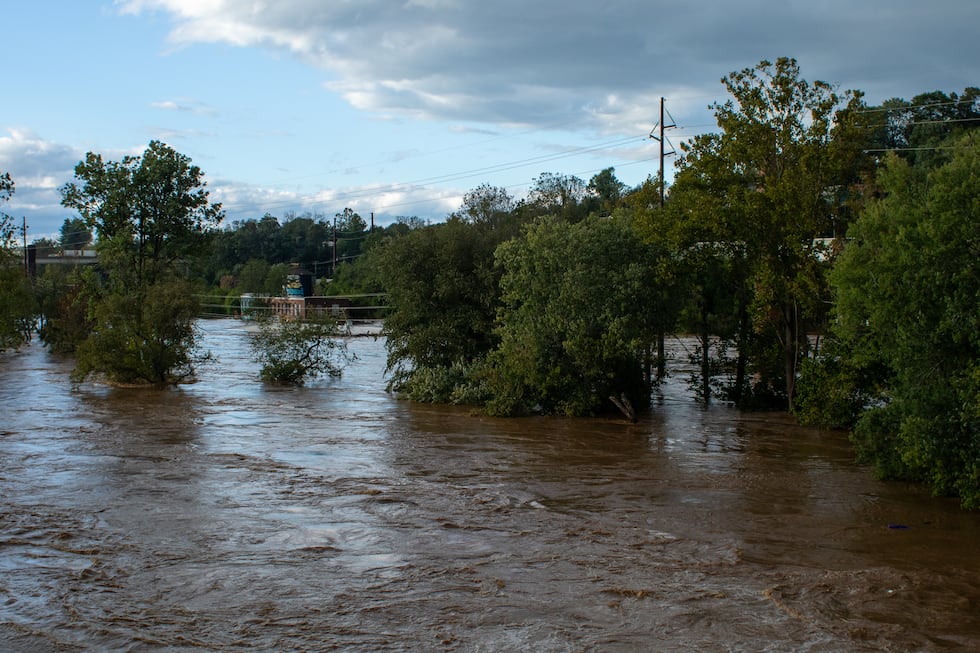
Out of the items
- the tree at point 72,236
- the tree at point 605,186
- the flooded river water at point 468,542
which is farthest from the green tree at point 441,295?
the tree at point 72,236

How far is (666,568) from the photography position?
426 inches

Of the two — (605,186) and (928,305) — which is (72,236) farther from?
(928,305)

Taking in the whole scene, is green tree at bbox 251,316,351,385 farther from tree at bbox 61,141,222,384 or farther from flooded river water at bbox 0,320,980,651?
flooded river water at bbox 0,320,980,651

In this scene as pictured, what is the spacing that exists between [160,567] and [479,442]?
9.79 metres

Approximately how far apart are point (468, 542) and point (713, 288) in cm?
1376

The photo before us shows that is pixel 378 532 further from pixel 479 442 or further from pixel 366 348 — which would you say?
pixel 366 348

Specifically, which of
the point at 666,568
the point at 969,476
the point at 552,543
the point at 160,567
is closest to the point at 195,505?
the point at 160,567

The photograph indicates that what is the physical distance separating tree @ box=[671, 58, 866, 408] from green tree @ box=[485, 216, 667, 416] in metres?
1.83

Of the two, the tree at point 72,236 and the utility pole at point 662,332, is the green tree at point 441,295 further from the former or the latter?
the tree at point 72,236

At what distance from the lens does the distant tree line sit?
1330 centimetres

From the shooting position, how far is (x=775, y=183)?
20.8 meters

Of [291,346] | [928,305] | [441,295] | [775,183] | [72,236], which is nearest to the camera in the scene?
[928,305]

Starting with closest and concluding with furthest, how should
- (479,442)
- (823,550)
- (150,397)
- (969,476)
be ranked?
(823,550), (969,476), (479,442), (150,397)

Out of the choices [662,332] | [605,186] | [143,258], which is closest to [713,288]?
[662,332]
